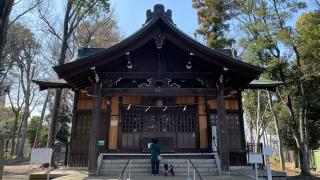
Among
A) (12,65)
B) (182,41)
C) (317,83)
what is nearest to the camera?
(182,41)

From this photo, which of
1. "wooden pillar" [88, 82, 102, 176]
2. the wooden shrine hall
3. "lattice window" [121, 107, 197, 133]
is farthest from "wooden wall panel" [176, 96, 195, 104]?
"wooden pillar" [88, 82, 102, 176]

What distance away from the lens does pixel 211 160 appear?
42.0ft

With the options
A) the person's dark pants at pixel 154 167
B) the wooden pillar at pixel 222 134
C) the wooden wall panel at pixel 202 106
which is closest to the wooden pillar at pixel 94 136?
the person's dark pants at pixel 154 167

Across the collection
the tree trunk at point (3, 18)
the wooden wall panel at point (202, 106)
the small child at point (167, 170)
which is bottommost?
the small child at point (167, 170)

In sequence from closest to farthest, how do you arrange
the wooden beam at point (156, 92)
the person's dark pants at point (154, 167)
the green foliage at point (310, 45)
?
the person's dark pants at point (154, 167)
the wooden beam at point (156, 92)
the green foliage at point (310, 45)

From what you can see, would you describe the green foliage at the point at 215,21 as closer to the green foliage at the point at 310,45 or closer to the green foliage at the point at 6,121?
the green foliage at the point at 310,45

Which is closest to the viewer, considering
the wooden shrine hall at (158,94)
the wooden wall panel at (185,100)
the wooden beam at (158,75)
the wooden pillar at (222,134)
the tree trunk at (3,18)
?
the tree trunk at (3,18)

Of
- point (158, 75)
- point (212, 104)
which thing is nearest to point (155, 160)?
point (158, 75)

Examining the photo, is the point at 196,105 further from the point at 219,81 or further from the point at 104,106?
the point at 104,106

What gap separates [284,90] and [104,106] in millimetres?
11386

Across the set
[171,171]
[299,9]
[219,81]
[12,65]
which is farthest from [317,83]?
[12,65]

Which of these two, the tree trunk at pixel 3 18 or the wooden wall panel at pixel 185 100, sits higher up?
the tree trunk at pixel 3 18

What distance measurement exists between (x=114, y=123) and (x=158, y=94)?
3.27m

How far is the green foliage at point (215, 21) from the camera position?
26281 mm
